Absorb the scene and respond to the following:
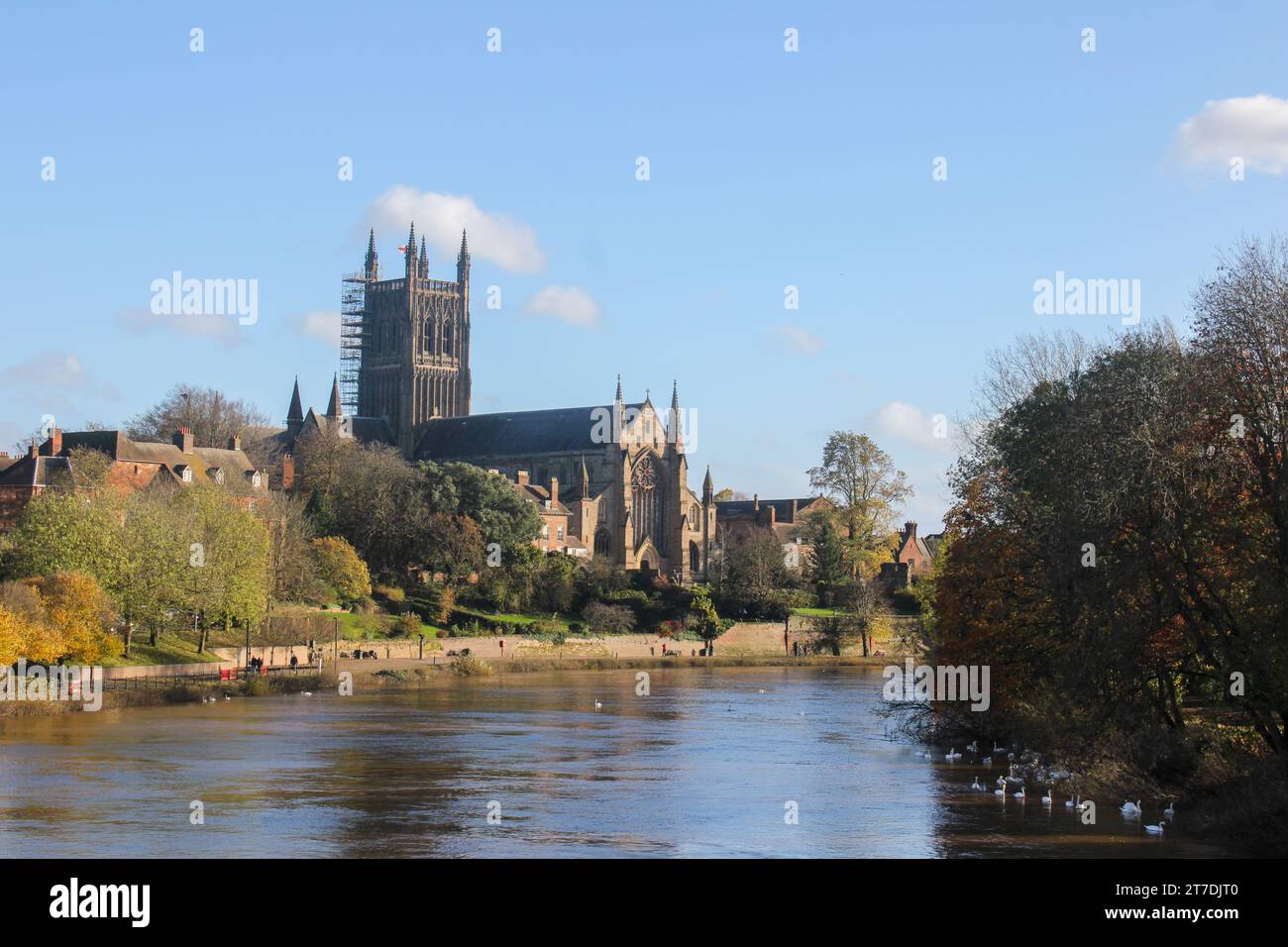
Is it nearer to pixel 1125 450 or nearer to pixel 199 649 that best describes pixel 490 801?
pixel 1125 450

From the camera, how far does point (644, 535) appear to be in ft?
395

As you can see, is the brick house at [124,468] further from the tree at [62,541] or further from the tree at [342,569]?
the tree at [62,541]

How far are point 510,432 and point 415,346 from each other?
18.6 metres

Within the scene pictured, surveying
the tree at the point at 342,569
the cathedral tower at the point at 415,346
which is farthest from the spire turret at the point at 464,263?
the tree at the point at 342,569

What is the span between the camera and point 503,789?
34.3 m

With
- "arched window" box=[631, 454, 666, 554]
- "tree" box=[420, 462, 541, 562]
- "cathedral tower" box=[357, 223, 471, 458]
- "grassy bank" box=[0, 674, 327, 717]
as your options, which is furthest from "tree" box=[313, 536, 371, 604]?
"cathedral tower" box=[357, 223, 471, 458]

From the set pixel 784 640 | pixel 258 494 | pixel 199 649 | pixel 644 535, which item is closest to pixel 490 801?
pixel 199 649

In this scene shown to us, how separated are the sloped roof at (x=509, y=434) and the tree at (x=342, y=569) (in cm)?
4358

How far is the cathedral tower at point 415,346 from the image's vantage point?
465 feet

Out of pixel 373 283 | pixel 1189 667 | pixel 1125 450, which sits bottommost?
pixel 1189 667

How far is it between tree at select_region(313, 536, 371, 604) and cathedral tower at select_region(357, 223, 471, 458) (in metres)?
60.4

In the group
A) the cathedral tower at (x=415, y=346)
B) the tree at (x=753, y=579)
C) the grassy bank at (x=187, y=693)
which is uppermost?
the cathedral tower at (x=415, y=346)

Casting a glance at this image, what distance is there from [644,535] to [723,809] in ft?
292
